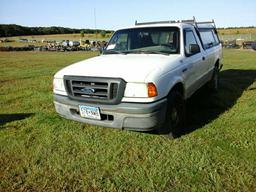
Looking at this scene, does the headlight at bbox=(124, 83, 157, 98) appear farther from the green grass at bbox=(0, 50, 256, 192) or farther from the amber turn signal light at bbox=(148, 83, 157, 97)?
the green grass at bbox=(0, 50, 256, 192)

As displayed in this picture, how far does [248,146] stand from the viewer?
4.50 m

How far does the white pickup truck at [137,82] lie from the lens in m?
4.24

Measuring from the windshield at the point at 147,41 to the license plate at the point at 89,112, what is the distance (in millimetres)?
1689

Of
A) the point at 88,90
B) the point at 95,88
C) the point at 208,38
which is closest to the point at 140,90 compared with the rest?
the point at 95,88

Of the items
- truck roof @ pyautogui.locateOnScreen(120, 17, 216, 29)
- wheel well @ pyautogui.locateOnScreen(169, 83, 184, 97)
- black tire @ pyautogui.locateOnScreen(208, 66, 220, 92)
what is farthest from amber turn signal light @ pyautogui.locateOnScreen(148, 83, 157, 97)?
black tire @ pyautogui.locateOnScreen(208, 66, 220, 92)

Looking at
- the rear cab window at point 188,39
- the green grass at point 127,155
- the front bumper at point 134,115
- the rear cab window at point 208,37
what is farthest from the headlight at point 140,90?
the rear cab window at point 208,37

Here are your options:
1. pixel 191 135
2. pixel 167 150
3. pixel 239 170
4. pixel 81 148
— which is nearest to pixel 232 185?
pixel 239 170

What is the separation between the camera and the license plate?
4.46 m

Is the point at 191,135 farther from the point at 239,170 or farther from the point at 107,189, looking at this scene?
the point at 107,189

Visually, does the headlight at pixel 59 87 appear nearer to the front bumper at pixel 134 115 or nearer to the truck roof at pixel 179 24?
the front bumper at pixel 134 115

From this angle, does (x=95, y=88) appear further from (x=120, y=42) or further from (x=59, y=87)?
(x=120, y=42)

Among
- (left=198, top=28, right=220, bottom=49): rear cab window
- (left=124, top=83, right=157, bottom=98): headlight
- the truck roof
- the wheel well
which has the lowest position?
the wheel well

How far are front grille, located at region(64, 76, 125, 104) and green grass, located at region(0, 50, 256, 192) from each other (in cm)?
77

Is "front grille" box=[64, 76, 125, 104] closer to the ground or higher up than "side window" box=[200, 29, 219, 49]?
closer to the ground
